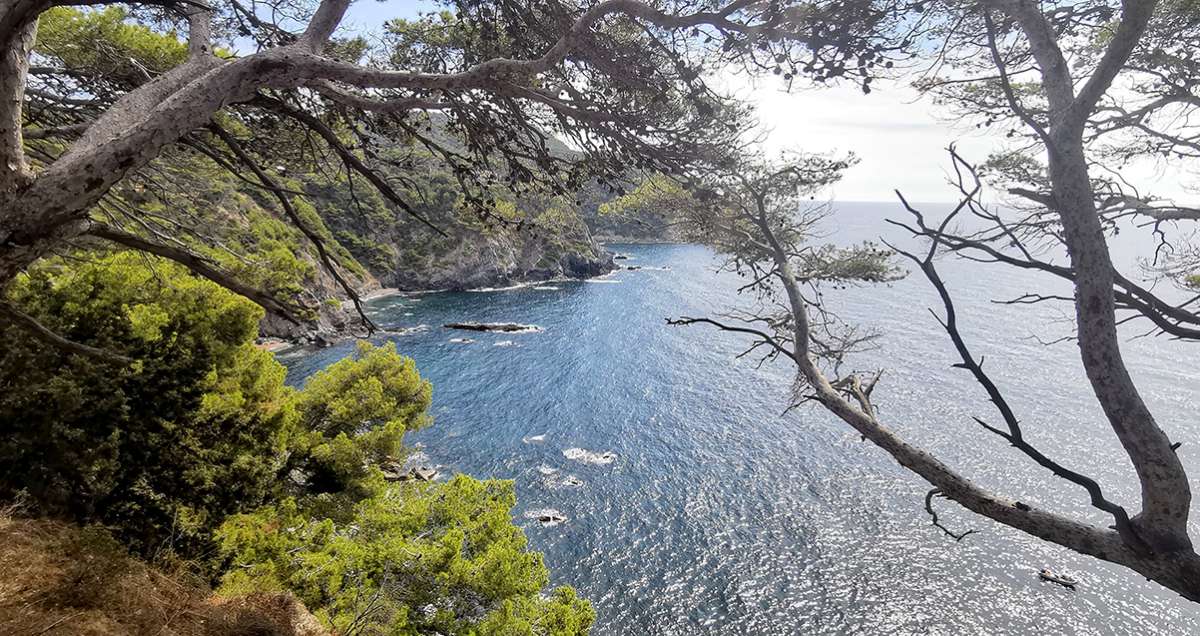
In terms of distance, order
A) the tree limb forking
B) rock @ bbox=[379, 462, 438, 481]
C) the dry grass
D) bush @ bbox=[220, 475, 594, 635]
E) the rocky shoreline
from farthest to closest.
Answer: the rocky shoreline, rock @ bbox=[379, 462, 438, 481], bush @ bbox=[220, 475, 594, 635], the dry grass, the tree limb forking

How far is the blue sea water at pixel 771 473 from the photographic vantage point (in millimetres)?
21109

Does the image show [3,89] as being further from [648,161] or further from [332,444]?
[332,444]

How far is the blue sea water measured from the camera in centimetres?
2111

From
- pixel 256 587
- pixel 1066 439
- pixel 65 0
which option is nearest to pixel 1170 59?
pixel 65 0

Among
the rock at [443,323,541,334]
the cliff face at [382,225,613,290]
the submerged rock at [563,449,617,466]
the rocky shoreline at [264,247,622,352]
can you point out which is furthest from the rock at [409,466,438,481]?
the cliff face at [382,225,613,290]

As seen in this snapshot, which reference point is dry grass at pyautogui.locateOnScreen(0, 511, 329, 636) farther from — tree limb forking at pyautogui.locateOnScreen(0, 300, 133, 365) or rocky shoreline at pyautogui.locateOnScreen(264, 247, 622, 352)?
rocky shoreline at pyautogui.locateOnScreen(264, 247, 622, 352)

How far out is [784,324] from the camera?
8367mm

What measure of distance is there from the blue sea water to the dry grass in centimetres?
930

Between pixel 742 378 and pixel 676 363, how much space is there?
20.0ft

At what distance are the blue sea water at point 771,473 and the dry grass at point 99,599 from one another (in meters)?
9.30

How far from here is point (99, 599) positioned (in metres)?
6.86

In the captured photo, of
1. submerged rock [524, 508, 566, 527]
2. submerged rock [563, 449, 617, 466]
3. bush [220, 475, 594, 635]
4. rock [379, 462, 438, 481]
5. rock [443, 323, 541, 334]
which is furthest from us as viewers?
rock [443, 323, 541, 334]

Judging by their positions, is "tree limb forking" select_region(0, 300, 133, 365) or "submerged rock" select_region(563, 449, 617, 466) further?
"submerged rock" select_region(563, 449, 617, 466)

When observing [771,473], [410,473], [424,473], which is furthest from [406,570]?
[771,473]
